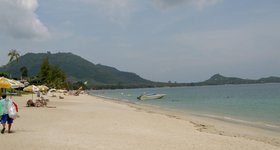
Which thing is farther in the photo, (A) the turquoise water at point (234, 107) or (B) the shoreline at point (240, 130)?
(A) the turquoise water at point (234, 107)

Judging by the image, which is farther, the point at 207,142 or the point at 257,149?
the point at 207,142

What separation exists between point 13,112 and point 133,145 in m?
5.60

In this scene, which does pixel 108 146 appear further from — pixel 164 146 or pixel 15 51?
pixel 15 51

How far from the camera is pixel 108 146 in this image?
1099 centimetres

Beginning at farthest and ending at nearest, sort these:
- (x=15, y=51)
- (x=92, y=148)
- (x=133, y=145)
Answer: (x=15, y=51), (x=133, y=145), (x=92, y=148)

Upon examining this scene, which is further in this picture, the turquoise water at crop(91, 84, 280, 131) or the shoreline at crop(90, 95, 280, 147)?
the turquoise water at crop(91, 84, 280, 131)

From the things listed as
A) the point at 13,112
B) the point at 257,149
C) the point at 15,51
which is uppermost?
the point at 15,51

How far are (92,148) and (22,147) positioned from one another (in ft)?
7.19

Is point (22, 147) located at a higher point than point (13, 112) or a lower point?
lower

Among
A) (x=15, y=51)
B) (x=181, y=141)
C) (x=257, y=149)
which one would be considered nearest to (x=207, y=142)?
(x=181, y=141)

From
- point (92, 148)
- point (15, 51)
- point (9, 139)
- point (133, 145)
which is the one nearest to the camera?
point (92, 148)

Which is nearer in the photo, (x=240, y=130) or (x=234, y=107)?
(x=240, y=130)

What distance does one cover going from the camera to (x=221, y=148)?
11555 mm

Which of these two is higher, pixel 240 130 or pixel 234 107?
pixel 234 107
